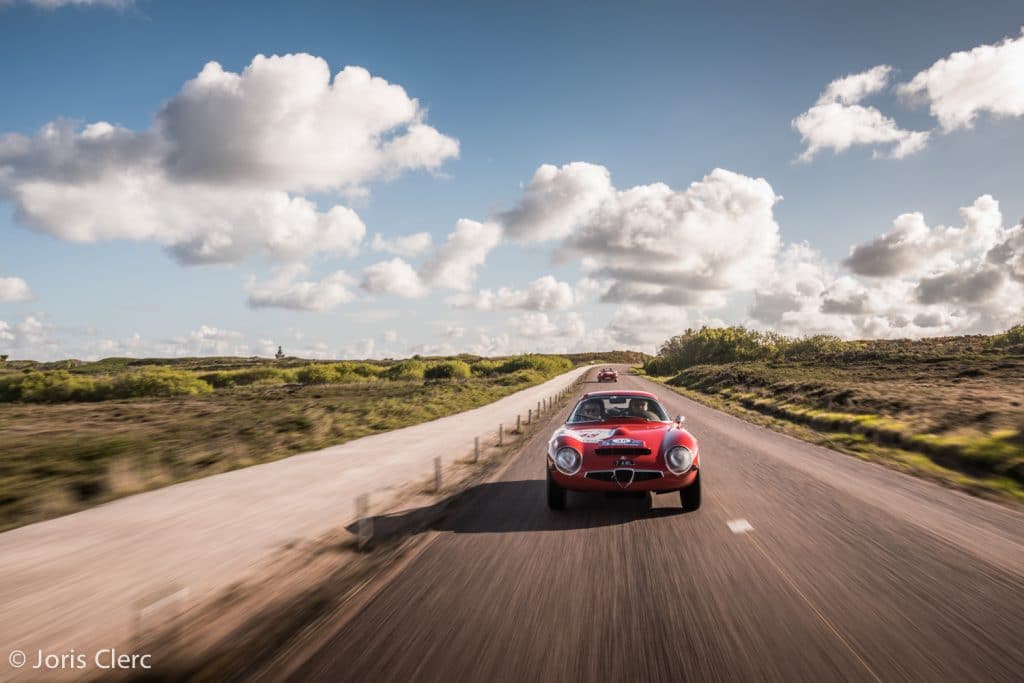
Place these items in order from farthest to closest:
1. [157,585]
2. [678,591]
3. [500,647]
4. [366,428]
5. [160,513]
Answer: [366,428]
[160,513]
[157,585]
[678,591]
[500,647]

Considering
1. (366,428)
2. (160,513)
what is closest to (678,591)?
(160,513)

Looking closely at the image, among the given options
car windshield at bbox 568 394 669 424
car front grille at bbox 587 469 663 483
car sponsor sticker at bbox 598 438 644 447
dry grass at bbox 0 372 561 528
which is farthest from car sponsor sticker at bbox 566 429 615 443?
dry grass at bbox 0 372 561 528

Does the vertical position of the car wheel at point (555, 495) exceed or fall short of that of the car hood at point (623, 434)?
it falls short

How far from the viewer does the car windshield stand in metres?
8.92

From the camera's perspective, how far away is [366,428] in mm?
21562

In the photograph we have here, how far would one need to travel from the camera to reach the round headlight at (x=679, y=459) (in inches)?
281

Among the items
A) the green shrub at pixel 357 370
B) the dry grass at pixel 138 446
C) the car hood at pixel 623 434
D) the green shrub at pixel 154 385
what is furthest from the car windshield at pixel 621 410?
the green shrub at pixel 357 370

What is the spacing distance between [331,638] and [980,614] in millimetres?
4727

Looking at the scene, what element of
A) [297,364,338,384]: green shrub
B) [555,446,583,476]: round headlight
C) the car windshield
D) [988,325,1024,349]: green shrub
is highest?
[988,325,1024,349]: green shrub

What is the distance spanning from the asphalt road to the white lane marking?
1.5 inches

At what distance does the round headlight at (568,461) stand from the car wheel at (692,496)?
143 cm

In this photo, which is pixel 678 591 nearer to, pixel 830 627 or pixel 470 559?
pixel 830 627

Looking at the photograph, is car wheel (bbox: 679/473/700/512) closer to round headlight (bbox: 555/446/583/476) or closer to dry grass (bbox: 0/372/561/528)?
round headlight (bbox: 555/446/583/476)

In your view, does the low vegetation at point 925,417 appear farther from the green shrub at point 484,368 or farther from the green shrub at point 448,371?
the green shrub at point 484,368
